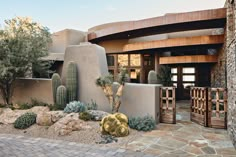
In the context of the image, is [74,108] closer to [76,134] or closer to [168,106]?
[76,134]

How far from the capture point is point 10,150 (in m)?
5.25

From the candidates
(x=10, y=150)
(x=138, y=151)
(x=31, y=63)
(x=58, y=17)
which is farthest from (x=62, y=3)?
(x=138, y=151)

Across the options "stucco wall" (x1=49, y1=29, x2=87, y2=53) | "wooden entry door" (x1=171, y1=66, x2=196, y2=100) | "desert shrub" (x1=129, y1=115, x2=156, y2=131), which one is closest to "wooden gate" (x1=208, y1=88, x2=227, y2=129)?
"desert shrub" (x1=129, y1=115, x2=156, y2=131)

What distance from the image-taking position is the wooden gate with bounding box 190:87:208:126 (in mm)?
7471

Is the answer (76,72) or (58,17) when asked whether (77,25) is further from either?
(76,72)

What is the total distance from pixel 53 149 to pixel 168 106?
489 centimetres

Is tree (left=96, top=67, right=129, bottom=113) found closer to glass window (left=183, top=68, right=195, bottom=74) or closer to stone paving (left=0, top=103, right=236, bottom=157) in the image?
stone paving (left=0, top=103, right=236, bottom=157)

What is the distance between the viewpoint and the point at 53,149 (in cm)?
530

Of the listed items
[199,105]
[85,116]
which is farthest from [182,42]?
[85,116]

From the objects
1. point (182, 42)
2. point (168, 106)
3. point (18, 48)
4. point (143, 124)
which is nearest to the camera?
point (143, 124)

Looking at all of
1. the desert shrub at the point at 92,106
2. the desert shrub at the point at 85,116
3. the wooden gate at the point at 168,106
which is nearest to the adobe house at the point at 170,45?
the wooden gate at the point at 168,106

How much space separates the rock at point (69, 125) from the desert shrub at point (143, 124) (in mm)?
1629

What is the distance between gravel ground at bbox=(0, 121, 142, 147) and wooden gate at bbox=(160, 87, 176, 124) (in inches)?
76.2

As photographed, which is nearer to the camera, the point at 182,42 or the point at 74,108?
the point at 74,108
